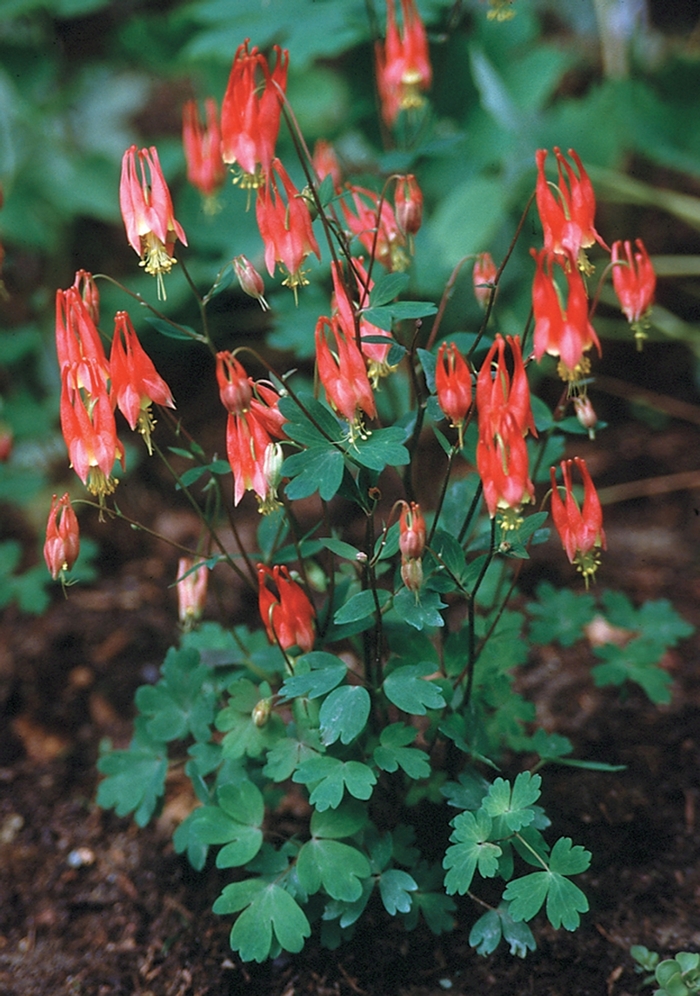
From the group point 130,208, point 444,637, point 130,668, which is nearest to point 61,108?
point 130,668

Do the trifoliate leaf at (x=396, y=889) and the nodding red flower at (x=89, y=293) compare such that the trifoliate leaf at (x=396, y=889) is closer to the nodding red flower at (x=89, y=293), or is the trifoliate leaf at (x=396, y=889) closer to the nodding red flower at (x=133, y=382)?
the nodding red flower at (x=133, y=382)

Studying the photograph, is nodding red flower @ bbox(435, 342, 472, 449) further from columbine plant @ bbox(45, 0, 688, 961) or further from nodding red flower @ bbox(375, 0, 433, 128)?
nodding red flower @ bbox(375, 0, 433, 128)

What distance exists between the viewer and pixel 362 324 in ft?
4.40

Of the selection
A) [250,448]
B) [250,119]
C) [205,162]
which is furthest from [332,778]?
[205,162]

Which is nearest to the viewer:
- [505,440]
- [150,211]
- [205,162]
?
[505,440]

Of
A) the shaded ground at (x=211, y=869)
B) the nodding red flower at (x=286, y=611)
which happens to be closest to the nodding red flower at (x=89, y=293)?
the nodding red flower at (x=286, y=611)

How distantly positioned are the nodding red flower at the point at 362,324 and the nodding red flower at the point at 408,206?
89mm

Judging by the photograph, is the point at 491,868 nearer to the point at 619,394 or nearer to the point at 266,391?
the point at 266,391

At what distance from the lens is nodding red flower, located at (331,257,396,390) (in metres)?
1.23

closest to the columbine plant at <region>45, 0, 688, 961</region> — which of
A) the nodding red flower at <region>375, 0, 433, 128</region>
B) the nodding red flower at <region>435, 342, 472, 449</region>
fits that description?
the nodding red flower at <region>435, 342, 472, 449</region>

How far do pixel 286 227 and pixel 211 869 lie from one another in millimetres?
1171

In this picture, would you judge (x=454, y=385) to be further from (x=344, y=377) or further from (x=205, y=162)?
(x=205, y=162)

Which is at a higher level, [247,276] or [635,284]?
[247,276]

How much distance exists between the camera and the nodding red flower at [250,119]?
50.7 inches
